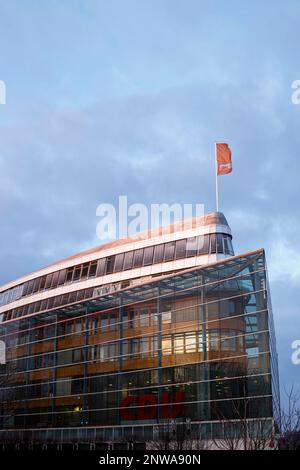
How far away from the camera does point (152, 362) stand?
47.9 metres

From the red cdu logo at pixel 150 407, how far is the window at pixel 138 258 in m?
18.6

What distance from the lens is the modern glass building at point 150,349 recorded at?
137ft

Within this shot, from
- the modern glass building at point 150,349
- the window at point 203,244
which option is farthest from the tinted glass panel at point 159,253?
the window at point 203,244

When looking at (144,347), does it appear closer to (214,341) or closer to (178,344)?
(178,344)

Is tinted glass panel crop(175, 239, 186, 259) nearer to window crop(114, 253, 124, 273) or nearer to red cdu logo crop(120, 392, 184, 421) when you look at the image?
window crop(114, 253, 124, 273)

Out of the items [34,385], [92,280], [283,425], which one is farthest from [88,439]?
[283,425]

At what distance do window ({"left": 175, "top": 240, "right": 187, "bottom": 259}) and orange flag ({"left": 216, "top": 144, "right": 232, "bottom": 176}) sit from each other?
24.2 ft

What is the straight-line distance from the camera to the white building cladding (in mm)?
61781

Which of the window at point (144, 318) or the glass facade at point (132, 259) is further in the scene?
the glass facade at point (132, 259)

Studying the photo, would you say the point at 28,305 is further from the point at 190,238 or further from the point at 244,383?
the point at 244,383

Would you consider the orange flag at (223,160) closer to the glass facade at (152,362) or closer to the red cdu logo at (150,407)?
the glass facade at (152,362)

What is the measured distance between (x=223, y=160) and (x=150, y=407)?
85.8ft

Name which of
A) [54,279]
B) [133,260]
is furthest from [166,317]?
[54,279]

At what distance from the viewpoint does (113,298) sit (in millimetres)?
53875
